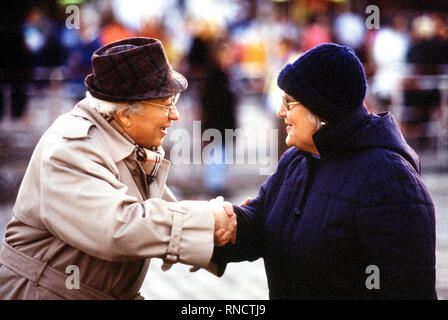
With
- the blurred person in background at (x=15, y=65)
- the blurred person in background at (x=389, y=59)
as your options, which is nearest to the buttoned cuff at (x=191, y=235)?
the blurred person in background at (x=15, y=65)

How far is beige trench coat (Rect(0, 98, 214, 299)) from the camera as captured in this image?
299 centimetres

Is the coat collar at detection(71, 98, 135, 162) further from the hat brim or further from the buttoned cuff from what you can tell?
the buttoned cuff

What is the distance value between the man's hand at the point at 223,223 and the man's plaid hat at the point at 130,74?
2.08 feet

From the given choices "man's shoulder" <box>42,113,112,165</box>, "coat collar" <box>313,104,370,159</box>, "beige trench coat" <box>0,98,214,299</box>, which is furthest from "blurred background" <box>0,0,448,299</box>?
"man's shoulder" <box>42,113,112,165</box>

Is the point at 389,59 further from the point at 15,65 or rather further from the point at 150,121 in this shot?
the point at 150,121

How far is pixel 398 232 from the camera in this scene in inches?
117

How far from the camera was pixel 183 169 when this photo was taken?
11570mm

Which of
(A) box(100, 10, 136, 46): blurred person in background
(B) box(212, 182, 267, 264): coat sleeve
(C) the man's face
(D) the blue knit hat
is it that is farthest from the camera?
(A) box(100, 10, 136, 46): blurred person in background

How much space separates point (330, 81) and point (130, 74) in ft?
3.06

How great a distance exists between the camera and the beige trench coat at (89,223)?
2.99 m

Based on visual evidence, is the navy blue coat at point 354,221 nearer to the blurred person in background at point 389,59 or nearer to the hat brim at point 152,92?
the hat brim at point 152,92

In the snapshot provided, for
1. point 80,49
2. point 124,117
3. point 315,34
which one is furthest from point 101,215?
point 315,34

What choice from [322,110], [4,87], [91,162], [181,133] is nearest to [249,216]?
[322,110]

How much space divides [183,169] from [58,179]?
854cm
